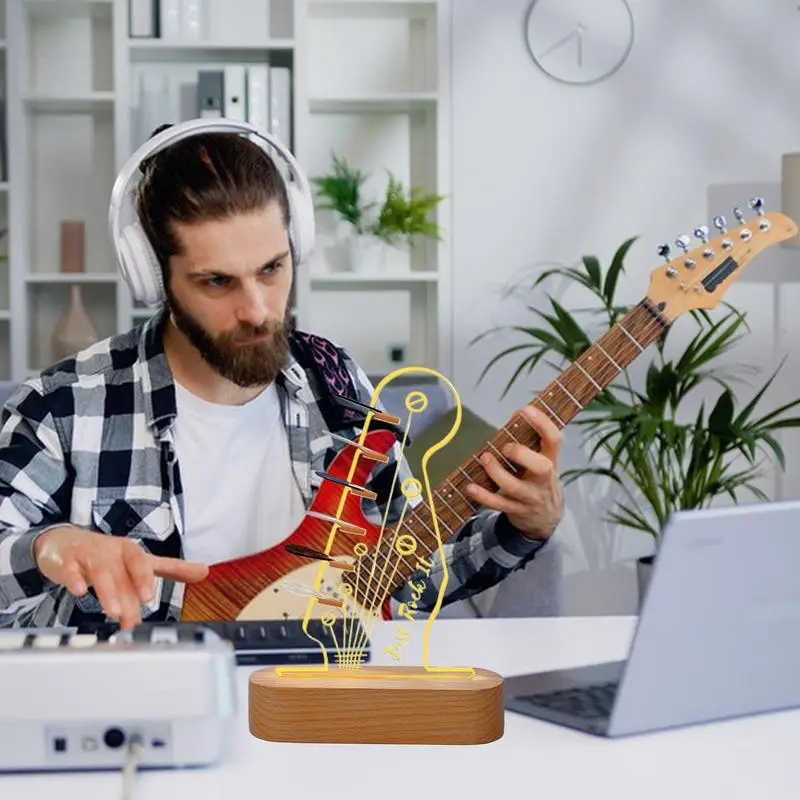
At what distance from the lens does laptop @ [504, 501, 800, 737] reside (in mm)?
1025

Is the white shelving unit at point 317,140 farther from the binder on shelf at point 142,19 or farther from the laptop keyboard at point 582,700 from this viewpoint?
the laptop keyboard at point 582,700

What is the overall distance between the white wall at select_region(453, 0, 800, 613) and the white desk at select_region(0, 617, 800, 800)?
124 inches

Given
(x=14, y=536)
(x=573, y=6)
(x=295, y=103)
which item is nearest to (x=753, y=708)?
(x=14, y=536)

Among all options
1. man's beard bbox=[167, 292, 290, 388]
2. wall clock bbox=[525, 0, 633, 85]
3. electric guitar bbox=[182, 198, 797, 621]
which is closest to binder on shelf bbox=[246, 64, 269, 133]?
wall clock bbox=[525, 0, 633, 85]

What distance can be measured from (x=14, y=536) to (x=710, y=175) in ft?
10.7

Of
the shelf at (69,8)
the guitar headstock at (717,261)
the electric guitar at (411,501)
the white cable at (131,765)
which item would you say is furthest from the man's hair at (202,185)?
the shelf at (69,8)

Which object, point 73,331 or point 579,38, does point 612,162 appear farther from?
point 73,331

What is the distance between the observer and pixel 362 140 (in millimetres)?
4266

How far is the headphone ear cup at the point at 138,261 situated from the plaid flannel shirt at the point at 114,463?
7 centimetres

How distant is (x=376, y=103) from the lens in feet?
13.6

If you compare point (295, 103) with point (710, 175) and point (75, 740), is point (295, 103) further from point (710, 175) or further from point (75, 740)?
point (75, 740)

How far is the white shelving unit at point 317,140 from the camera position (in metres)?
4.10

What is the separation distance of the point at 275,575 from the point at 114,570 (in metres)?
0.40

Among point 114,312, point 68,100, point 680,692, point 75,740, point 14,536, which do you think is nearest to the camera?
point 75,740
